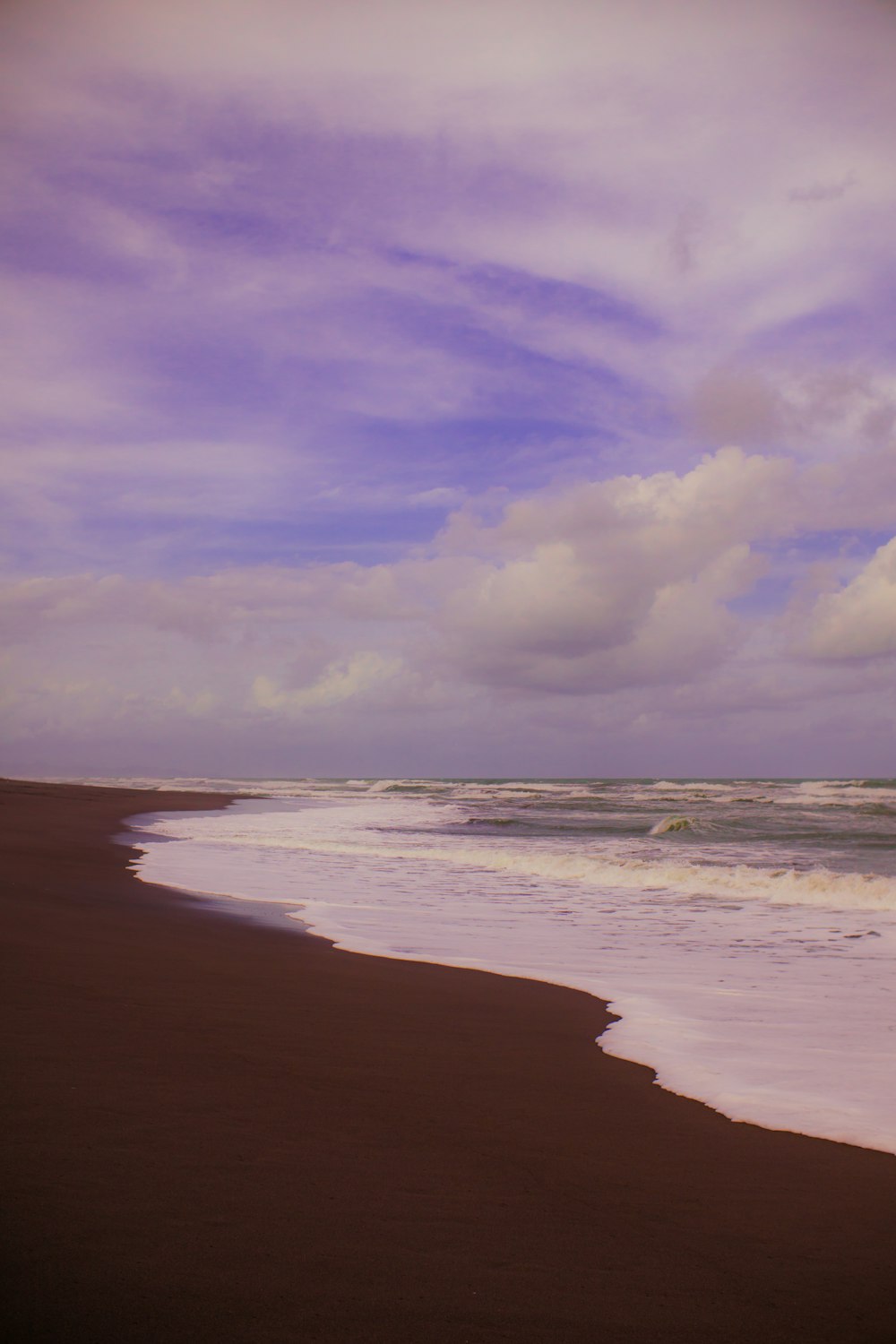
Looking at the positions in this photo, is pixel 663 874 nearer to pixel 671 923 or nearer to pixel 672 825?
pixel 671 923

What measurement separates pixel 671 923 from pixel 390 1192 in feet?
29.3

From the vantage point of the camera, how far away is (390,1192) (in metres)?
3.25

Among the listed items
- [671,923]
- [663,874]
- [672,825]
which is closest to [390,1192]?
[671,923]

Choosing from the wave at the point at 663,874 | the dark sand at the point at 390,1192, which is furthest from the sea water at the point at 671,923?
the dark sand at the point at 390,1192

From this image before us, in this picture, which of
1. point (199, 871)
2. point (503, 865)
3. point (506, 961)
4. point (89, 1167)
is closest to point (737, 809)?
point (503, 865)

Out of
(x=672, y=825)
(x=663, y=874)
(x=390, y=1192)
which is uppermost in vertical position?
(x=390, y=1192)

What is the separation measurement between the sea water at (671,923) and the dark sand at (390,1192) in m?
0.60

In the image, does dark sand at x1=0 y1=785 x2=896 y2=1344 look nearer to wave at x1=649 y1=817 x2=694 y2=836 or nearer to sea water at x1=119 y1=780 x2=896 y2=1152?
sea water at x1=119 y1=780 x2=896 y2=1152

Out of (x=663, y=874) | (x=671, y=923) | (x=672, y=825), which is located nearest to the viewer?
(x=671, y=923)

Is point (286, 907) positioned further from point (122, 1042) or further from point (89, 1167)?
point (89, 1167)

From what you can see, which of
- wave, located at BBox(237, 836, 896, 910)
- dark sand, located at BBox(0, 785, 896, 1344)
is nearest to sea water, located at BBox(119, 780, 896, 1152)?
wave, located at BBox(237, 836, 896, 910)

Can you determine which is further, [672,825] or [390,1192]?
[672,825]

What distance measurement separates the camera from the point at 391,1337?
→ 238 centimetres

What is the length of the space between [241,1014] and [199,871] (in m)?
10.6
